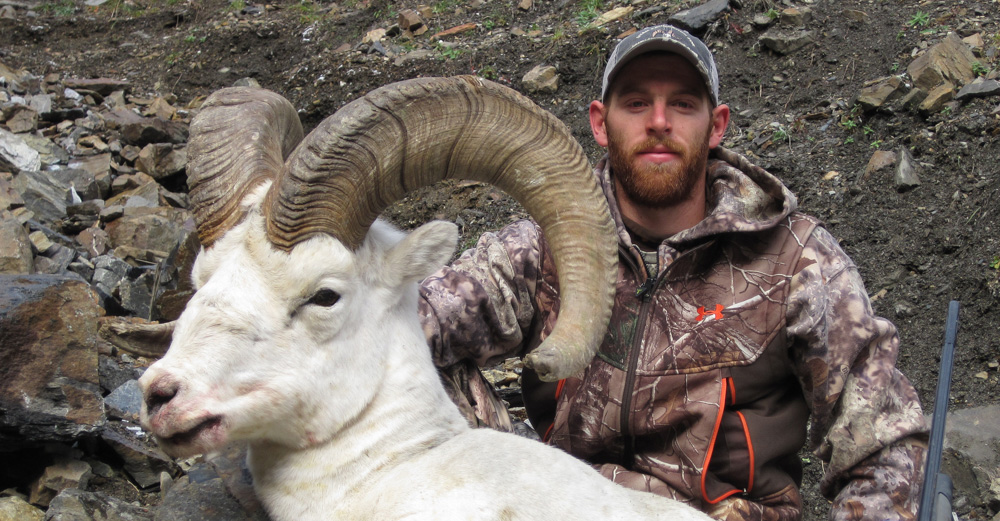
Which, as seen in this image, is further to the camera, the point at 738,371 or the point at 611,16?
the point at 611,16

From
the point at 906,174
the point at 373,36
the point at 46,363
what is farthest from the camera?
the point at 373,36

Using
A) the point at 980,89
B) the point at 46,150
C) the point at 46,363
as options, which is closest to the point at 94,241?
the point at 46,150

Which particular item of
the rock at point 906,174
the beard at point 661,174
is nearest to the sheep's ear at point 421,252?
the beard at point 661,174

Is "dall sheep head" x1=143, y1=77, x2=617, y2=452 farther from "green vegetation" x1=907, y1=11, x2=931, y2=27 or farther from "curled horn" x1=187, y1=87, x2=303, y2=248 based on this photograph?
"green vegetation" x1=907, y1=11, x2=931, y2=27

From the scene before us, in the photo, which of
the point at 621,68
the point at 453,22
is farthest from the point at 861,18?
the point at 621,68

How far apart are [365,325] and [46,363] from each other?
232 cm

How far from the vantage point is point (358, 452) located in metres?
3.21

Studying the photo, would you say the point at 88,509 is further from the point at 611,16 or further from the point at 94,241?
the point at 611,16

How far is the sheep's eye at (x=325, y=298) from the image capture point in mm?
3215

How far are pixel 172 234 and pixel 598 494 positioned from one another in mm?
7500

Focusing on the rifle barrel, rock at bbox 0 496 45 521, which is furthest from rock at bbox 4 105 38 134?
the rifle barrel

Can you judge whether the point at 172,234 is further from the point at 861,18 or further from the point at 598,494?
the point at 861,18

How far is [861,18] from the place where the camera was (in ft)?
33.6

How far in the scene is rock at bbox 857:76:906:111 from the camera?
8758 millimetres
